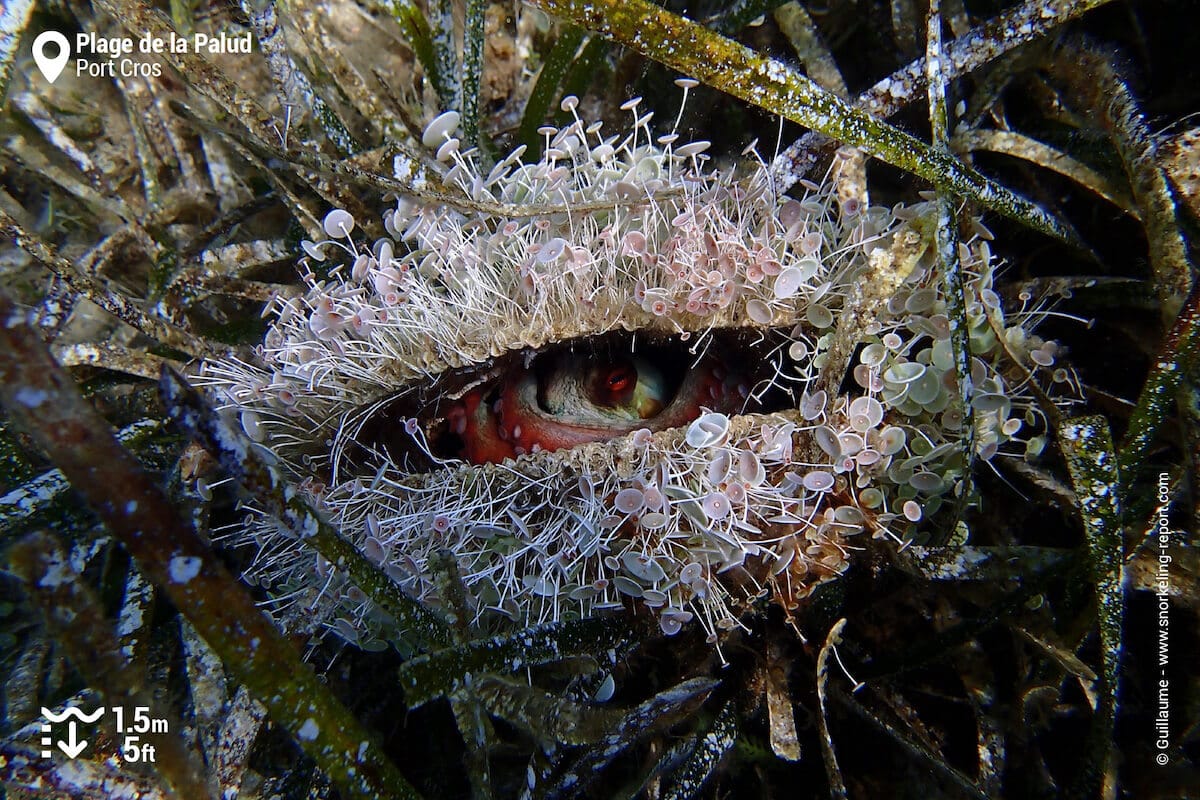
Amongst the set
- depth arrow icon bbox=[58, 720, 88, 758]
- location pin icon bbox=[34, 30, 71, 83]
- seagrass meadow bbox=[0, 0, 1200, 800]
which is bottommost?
depth arrow icon bbox=[58, 720, 88, 758]

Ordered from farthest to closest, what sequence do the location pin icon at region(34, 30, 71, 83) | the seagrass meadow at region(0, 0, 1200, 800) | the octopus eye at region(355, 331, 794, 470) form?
the location pin icon at region(34, 30, 71, 83) < the octopus eye at region(355, 331, 794, 470) < the seagrass meadow at region(0, 0, 1200, 800)

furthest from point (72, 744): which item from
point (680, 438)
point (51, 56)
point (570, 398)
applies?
point (51, 56)

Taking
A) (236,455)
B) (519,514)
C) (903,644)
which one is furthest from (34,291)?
(903,644)

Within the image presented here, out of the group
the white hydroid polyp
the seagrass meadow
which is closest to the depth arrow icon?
the seagrass meadow

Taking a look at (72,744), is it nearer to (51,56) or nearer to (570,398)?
(570,398)

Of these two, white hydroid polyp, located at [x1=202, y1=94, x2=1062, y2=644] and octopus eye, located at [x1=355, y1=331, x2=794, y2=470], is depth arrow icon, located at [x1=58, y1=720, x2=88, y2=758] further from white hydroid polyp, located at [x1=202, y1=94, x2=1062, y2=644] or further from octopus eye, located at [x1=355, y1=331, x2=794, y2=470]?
octopus eye, located at [x1=355, y1=331, x2=794, y2=470]

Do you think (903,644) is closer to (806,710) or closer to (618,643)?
(806,710)

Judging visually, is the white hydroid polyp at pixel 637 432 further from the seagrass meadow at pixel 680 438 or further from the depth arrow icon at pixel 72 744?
the depth arrow icon at pixel 72 744

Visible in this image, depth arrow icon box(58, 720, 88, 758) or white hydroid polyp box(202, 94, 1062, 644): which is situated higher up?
white hydroid polyp box(202, 94, 1062, 644)
